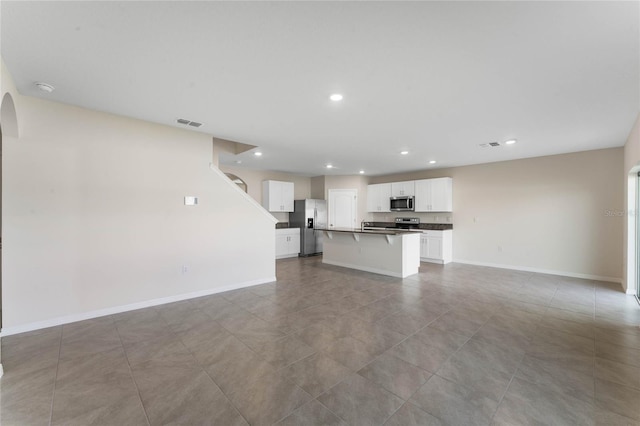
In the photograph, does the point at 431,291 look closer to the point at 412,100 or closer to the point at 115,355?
the point at 412,100

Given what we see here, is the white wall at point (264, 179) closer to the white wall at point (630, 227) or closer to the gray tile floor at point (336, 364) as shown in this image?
the gray tile floor at point (336, 364)

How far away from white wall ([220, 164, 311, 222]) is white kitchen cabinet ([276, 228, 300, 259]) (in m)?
0.71

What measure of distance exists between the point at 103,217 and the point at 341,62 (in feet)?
11.4

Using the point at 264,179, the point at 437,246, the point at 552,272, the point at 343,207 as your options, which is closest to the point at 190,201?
the point at 264,179

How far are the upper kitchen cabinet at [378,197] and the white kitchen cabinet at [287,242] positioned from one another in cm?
267

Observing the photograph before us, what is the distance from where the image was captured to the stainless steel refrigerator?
324 inches

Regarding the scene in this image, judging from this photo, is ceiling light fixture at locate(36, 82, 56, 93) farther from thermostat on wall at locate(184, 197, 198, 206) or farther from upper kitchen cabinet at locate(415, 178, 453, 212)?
upper kitchen cabinet at locate(415, 178, 453, 212)

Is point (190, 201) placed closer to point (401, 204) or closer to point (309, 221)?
point (309, 221)

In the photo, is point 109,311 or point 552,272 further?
point 552,272

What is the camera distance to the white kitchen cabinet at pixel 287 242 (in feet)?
25.6

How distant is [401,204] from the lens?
26.7ft

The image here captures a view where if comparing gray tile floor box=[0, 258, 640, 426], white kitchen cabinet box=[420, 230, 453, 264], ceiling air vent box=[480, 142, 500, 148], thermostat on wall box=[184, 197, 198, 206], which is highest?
ceiling air vent box=[480, 142, 500, 148]

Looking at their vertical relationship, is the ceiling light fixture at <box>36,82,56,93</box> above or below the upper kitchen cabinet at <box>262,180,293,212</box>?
above

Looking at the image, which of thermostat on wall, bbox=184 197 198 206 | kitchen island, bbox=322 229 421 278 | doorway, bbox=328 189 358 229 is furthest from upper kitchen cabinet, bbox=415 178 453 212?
thermostat on wall, bbox=184 197 198 206
